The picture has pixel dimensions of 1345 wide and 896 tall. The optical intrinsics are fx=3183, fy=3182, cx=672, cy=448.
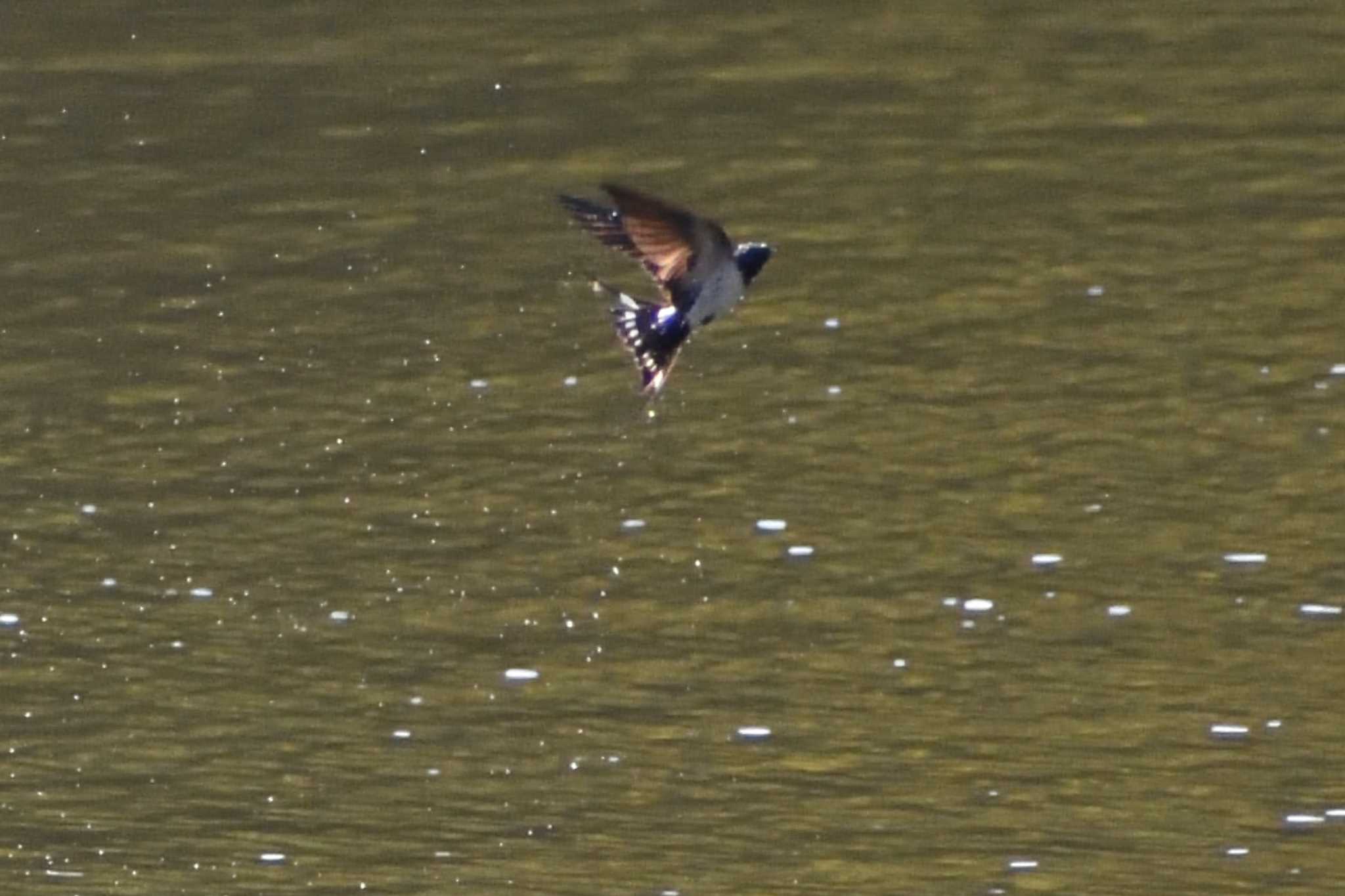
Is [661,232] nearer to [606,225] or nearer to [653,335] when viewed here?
[606,225]

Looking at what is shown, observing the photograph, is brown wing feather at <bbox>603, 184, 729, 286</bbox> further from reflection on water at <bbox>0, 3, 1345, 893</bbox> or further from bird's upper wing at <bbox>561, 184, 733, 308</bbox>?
reflection on water at <bbox>0, 3, 1345, 893</bbox>

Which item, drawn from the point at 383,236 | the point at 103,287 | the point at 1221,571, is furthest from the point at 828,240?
the point at 1221,571

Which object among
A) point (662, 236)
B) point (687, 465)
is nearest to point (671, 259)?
point (662, 236)

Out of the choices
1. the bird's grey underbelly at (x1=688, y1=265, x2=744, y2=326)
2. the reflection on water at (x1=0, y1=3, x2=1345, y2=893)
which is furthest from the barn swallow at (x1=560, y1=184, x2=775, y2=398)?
the reflection on water at (x1=0, y1=3, x2=1345, y2=893)

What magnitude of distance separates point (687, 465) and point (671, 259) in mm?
6208

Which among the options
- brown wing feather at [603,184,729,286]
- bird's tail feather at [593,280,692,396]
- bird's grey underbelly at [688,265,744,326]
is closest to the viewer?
brown wing feather at [603,184,729,286]

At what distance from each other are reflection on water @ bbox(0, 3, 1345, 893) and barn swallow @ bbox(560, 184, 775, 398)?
2.44m

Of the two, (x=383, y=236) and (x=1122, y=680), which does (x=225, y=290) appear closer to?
(x=383, y=236)

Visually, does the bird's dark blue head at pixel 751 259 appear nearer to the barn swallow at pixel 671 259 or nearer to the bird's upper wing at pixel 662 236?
the barn swallow at pixel 671 259

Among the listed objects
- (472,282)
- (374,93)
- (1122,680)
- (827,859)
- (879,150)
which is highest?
(374,93)

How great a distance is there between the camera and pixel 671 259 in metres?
7.96

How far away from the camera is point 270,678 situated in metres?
12.1

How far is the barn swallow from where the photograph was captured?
25.5 feet

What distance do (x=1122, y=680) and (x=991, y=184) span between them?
6.96 metres
